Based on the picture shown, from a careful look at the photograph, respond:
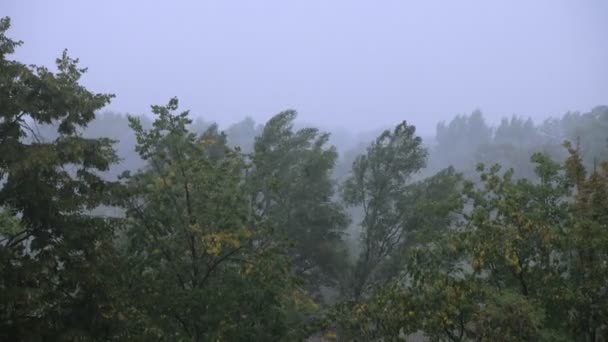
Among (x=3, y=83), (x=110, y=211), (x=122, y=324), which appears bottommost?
(x=122, y=324)

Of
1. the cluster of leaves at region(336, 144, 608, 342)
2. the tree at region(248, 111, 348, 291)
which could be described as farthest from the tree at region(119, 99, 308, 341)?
the tree at region(248, 111, 348, 291)

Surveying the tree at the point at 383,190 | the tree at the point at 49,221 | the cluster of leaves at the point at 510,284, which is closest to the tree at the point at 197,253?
the tree at the point at 49,221

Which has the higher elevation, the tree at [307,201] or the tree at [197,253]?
the tree at [307,201]

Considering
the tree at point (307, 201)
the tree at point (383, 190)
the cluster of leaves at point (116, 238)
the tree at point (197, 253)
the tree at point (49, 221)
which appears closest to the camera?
Result: the tree at point (49, 221)

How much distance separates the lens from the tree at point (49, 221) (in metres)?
7.35

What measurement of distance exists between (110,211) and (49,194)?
5689 centimetres

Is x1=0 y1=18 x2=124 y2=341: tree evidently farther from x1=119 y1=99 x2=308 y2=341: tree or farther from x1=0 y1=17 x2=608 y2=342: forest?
x1=119 y1=99 x2=308 y2=341: tree

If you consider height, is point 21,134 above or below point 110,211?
below

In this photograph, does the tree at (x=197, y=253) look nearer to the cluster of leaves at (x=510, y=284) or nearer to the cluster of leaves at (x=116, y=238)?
the cluster of leaves at (x=116, y=238)

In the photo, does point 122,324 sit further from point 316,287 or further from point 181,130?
point 316,287

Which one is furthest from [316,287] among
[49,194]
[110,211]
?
[110,211]

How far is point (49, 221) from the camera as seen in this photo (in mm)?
7836

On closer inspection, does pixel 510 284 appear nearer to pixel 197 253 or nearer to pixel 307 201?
pixel 197 253

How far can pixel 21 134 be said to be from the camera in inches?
314
